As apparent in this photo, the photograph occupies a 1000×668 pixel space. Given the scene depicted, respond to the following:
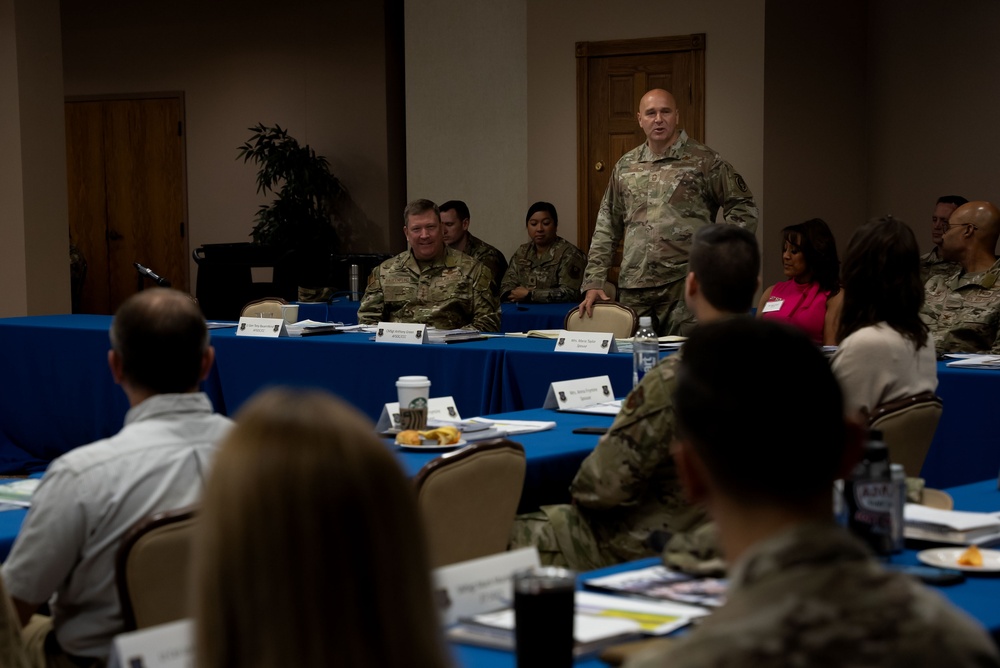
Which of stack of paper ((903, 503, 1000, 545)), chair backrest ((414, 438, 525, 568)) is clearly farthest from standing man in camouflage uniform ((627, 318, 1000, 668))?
chair backrest ((414, 438, 525, 568))

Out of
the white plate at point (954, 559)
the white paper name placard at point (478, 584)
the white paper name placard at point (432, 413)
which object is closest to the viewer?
the white paper name placard at point (478, 584)

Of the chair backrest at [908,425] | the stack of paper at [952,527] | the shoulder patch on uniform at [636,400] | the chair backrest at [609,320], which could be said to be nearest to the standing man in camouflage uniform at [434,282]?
the chair backrest at [609,320]

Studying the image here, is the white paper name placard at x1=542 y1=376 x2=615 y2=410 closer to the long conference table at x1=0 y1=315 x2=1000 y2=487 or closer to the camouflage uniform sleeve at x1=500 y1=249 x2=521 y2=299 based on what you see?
the long conference table at x1=0 y1=315 x2=1000 y2=487

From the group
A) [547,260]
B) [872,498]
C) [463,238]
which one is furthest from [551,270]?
[872,498]

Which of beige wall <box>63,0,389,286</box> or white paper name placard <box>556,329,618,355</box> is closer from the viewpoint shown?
white paper name placard <box>556,329,618,355</box>

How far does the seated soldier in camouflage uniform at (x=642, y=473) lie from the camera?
270cm

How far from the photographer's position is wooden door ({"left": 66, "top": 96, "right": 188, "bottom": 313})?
12688 mm

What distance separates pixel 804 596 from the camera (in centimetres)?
96

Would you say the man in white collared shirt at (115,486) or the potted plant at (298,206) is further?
the potted plant at (298,206)

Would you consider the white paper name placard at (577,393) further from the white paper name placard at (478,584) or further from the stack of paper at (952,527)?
the white paper name placard at (478,584)

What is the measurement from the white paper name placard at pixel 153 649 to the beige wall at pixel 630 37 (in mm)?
7436

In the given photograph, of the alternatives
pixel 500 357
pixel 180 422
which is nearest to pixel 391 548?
pixel 180 422

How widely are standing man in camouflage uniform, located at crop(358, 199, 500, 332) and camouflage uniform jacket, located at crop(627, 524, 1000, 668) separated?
515 cm

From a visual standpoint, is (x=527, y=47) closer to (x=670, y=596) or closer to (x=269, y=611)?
(x=670, y=596)
